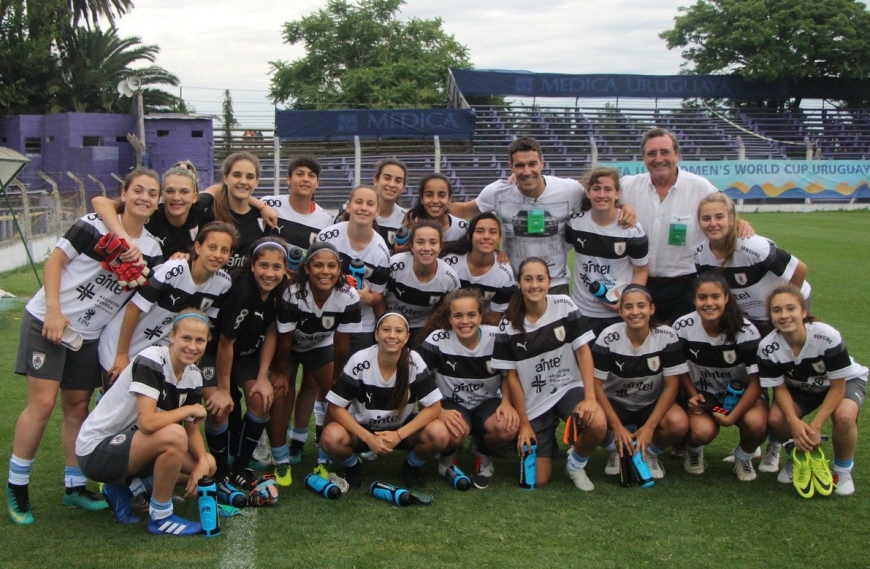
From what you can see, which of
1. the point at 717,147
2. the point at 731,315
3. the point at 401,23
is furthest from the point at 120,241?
the point at 401,23

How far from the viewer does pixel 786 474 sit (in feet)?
14.8

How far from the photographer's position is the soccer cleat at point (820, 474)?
4.21 meters

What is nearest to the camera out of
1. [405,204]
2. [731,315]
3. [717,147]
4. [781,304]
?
[781,304]

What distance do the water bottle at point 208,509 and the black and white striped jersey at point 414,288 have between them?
1724 mm

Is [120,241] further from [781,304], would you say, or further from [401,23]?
[401,23]

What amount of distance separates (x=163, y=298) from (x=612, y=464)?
2577 millimetres

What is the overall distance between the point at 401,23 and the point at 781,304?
41708mm

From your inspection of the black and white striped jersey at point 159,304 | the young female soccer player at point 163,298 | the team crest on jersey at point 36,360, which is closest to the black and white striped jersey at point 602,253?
the young female soccer player at point 163,298

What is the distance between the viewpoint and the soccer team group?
13.0 ft

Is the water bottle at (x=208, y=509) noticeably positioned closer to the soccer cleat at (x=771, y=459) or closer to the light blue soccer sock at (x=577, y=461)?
the light blue soccer sock at (x=577, y=461)

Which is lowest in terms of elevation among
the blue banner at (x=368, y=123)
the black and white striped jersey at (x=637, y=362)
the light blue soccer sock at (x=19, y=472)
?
the light blue soccer sock at (x=19, y=472)

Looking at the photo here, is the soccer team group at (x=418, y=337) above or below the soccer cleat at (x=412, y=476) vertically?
above

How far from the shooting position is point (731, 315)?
14.9 ft

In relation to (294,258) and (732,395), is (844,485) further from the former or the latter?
(294,258)
